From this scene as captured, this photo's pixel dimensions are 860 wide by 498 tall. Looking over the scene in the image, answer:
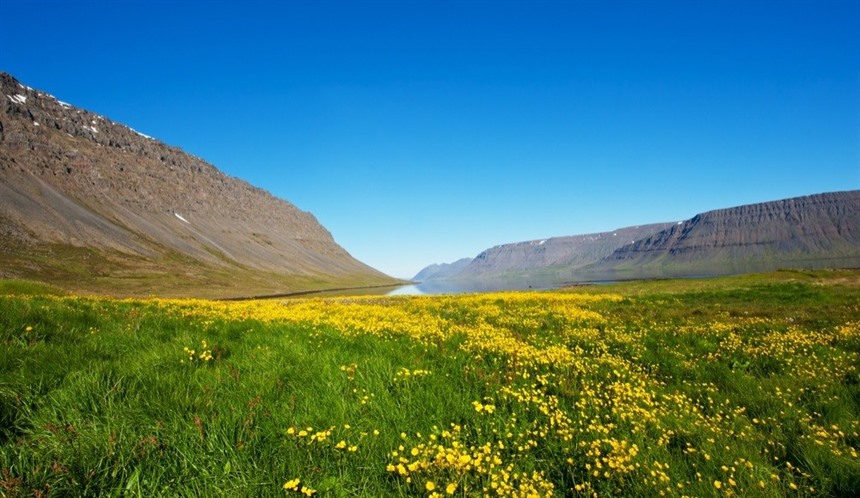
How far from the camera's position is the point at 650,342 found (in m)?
12.0

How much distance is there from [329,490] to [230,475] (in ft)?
3.08

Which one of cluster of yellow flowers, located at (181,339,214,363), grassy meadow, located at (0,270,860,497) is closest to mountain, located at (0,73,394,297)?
cluster of yellow flowers, located at (181,339,214,363)

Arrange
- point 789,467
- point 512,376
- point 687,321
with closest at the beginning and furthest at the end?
point 789,467, point 512,376, point 687,321

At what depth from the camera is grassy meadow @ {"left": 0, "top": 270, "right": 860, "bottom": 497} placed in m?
3.74

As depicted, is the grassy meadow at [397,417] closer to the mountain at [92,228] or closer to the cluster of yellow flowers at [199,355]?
the cluster of yellow flowers at [199,355]

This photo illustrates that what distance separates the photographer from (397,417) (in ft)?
17.4

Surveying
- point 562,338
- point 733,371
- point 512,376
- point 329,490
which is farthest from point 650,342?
point 329,490

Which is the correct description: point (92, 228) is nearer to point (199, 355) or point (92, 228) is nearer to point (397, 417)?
point (199, 355)

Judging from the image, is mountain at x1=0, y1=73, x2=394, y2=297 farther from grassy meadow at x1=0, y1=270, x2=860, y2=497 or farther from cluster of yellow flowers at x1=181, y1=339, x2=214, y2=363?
grassy meadow at x1=0, y1=270, x2=860, y2=497

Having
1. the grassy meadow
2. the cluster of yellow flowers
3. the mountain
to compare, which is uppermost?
the mountain

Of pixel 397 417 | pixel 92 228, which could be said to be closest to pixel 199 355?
pixel 397 417

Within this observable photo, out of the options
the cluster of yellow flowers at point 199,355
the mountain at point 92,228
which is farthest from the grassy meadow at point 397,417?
the mountain at point 92,228

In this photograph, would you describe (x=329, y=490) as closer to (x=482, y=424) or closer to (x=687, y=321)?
(x=482, y=424)

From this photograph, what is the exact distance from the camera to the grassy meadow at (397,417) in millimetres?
3738
